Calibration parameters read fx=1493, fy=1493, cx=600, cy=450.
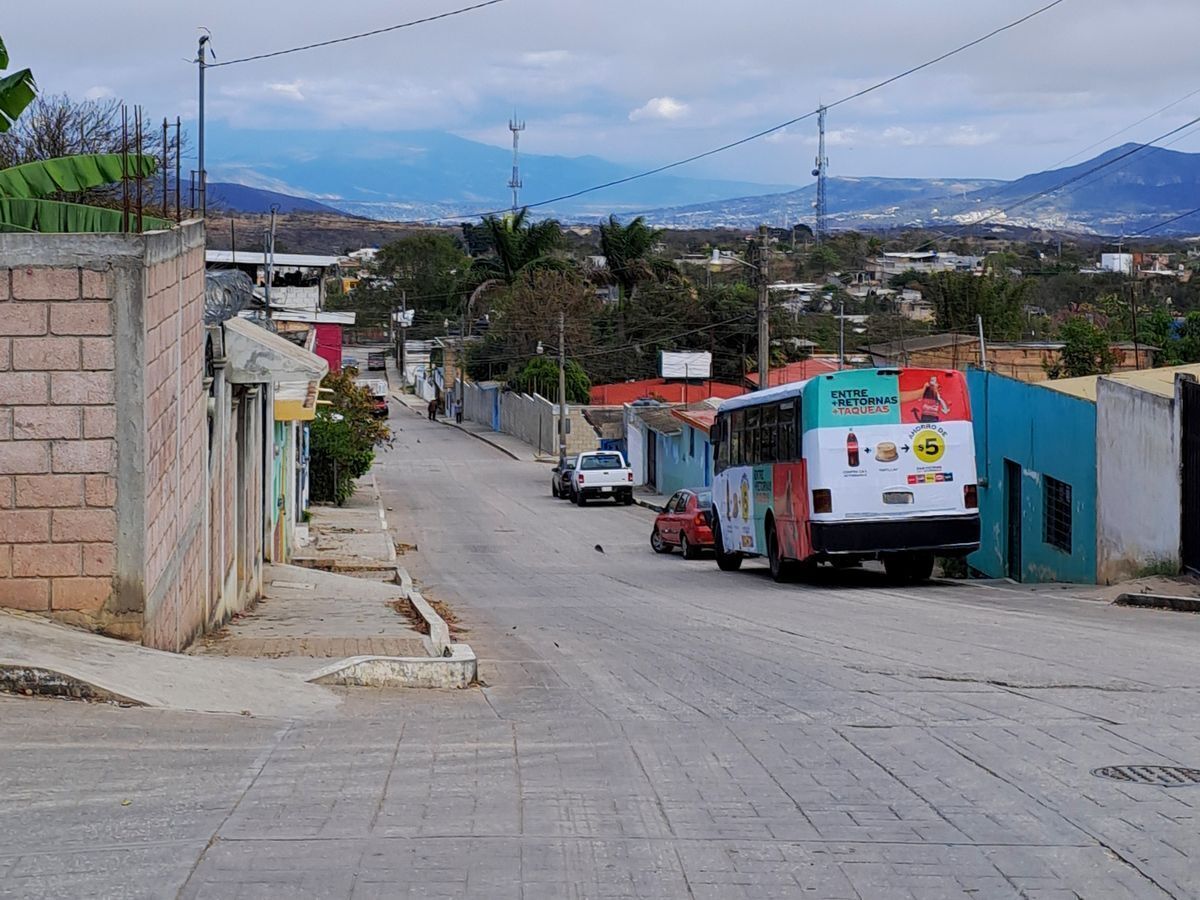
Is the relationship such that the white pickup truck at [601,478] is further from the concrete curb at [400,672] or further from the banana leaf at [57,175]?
the concrete curb at [400,672]

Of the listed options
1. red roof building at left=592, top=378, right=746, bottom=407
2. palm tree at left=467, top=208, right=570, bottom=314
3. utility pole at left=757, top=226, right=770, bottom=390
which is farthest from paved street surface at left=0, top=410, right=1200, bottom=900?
palm tree at left=467, top=208, right=570, bottom=314

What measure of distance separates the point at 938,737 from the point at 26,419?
6.36m

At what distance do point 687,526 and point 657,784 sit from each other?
2596 cm

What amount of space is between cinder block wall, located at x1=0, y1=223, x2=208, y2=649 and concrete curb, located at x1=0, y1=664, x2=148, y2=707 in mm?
1460

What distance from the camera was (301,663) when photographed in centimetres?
1208

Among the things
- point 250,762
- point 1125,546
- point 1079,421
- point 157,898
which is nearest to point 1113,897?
point 157,898

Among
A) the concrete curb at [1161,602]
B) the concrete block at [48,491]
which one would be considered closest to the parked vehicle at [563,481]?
the concrete curb at [1161,602]

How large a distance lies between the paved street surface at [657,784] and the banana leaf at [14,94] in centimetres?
644

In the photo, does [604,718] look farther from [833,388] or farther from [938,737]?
[833,388]

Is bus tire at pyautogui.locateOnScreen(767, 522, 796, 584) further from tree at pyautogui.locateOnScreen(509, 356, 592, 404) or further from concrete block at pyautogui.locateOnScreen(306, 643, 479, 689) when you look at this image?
tree at pyautogui.locateOnScreen(509, 356, 592, 404)

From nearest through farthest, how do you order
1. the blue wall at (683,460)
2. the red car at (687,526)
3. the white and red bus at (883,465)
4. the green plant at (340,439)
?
the white and red bus at (883,465), the red car at (687,526), the green plant at (340,439), the blue wall at (683,460)

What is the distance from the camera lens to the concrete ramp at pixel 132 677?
29.1ft

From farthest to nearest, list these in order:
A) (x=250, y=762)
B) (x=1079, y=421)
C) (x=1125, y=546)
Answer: (x=1079, y=421), (x=1125, y=546), (x=250, y=762)

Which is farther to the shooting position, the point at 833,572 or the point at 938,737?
the point at 833,572
